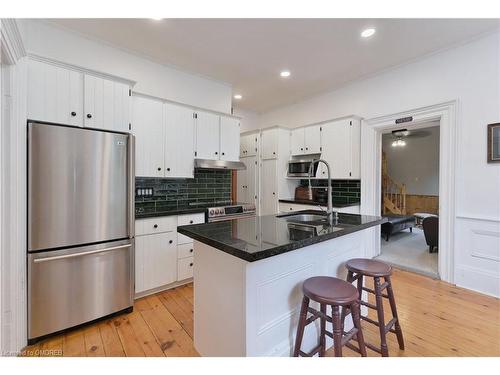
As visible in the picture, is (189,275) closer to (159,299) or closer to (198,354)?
(159,299)

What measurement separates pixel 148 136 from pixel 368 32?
9.22 ft

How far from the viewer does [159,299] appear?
2615 mm

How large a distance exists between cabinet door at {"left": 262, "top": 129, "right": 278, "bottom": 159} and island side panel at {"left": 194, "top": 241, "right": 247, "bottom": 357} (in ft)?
10.2

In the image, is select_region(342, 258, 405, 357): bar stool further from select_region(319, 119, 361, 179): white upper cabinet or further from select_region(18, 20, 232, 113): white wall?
select_region(18, 20, 232, 113): white wall

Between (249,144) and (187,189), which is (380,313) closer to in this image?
(187,189)

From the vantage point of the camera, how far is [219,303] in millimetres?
1471

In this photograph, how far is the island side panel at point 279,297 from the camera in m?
1.31

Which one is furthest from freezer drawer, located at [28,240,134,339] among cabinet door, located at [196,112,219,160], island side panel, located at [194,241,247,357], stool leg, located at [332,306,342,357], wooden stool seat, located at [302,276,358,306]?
stool leg, located at [332,306,342,357]

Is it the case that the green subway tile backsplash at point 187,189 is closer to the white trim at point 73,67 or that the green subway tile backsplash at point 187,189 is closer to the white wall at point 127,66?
the white wall at point 127,66

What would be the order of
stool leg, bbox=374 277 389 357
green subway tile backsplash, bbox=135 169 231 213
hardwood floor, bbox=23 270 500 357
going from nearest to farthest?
stool leg, bbox=374 277 389 357
hardwood floor, bbox=23 270 500 357
green subway tile backsplash, bbox=135 169 231 213

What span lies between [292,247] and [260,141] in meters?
3.63

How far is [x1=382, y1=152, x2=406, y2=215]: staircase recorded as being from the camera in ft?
24.7

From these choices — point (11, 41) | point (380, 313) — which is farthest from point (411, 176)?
point (11, 41)

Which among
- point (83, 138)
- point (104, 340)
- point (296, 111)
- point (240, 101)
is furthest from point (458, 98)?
point (104, 340)
